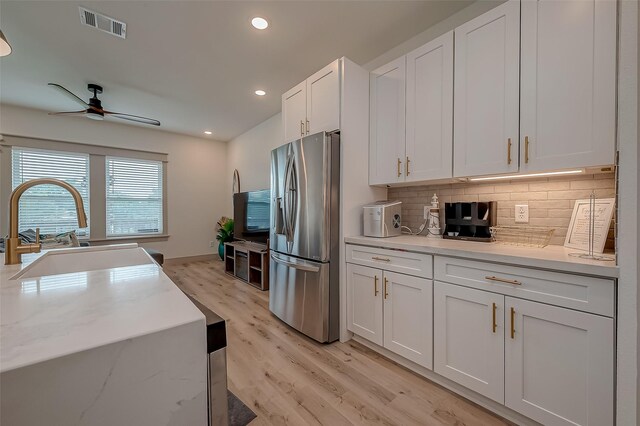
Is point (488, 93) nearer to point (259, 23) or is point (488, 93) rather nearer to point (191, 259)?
point (259, 23)

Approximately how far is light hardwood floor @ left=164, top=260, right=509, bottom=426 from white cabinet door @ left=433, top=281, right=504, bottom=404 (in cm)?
17

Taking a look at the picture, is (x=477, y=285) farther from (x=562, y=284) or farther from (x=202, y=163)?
(x=202, y=163)

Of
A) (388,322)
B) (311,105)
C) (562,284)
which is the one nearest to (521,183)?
(562,284)

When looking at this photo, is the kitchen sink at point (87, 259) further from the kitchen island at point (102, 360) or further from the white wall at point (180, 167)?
the white wall at point (180, 167)

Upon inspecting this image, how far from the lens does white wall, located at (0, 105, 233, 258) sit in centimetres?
446

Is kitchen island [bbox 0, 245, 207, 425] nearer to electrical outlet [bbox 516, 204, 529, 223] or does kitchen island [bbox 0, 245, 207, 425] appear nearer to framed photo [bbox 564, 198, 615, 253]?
framed photo [bbox 564, 198, 615, 253]

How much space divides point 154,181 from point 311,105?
434cm

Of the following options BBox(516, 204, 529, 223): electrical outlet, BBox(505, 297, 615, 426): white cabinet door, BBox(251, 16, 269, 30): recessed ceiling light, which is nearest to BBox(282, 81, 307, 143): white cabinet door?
BBox(251, 16, 269, 30): recessed ceiling light

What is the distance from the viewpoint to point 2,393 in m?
0.39

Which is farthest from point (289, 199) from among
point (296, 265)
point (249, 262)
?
point (249, 262)

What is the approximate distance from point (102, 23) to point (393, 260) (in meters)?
3.15

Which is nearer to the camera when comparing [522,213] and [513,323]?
[513,323]

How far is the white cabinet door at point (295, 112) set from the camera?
268 cm

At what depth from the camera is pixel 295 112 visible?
9.14 ft
